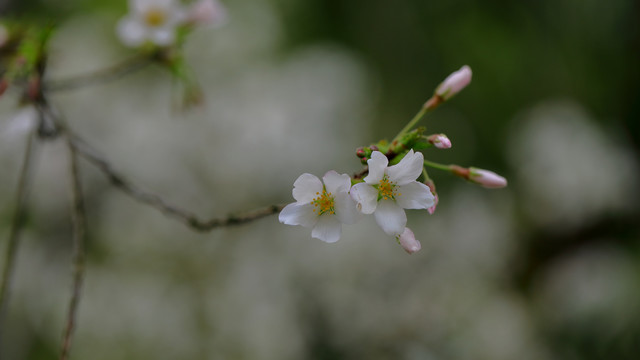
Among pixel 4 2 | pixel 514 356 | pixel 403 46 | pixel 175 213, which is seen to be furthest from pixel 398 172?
pixel 403 46

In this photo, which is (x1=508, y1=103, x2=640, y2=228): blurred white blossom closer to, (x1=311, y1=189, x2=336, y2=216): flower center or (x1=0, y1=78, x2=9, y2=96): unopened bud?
(x1=311, y1=189, x2=336, y2=216): flower center

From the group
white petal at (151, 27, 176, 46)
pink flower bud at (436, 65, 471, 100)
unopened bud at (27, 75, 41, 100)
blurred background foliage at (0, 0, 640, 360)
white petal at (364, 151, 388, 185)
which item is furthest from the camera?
blurred background foliage at (0, 0, 640, 360)

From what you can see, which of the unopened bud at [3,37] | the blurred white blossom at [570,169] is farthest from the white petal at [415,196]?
the blurred white blossom at [570,169]

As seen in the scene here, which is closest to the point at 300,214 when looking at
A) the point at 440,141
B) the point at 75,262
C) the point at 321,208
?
the point at 321,208

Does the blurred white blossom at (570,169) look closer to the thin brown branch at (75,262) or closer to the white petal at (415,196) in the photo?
the white petal at (415,196)

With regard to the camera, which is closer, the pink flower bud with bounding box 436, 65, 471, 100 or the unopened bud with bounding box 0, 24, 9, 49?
the pink flower bud with bounding box 436, 65, 471, 100

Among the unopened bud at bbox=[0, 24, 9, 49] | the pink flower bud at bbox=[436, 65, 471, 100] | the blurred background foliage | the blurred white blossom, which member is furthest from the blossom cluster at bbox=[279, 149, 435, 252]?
the blurred white blossom

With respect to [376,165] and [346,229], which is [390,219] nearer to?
[376,165]
